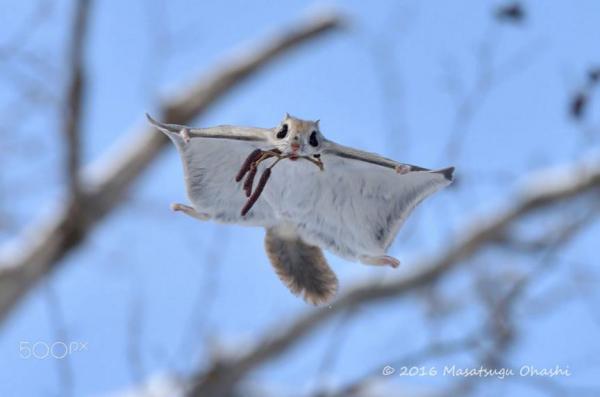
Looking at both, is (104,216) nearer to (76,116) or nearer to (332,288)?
(76,116)

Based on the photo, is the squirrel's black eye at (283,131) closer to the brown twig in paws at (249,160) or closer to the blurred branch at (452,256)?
the brown twig in paws at (249,160)

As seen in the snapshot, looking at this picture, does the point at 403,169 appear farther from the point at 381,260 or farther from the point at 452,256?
the point at 452,256

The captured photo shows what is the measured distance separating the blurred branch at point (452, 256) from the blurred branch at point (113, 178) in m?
1.15

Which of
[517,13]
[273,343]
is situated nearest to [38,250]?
[273,343]

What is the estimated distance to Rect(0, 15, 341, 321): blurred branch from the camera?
5324 millimetres

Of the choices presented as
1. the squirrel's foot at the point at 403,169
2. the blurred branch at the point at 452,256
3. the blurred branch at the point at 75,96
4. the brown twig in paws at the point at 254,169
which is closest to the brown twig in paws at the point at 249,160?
the brown twig in paws at the point at 254,169

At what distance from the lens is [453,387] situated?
4.41 m

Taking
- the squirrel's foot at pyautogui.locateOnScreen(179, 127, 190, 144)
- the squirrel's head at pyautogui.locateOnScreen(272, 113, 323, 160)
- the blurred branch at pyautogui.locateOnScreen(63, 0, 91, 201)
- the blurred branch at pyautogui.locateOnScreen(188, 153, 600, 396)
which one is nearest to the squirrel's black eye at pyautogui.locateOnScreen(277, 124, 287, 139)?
the squirrel's head at pyautogui.locateOnScreen(272, 113, 323, 160)

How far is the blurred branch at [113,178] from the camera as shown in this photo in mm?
5324

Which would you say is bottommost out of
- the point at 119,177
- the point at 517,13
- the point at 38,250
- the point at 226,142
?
the point at 226,142

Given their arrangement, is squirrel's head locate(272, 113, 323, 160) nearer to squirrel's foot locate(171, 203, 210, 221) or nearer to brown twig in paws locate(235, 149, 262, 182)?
brown twig in paws locate(235, 149, 262, 182)

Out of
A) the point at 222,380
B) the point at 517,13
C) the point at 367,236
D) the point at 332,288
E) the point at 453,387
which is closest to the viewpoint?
the point at 367,236

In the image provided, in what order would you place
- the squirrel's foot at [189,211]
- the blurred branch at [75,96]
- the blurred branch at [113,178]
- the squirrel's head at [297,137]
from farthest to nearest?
1. the blurred branch at [113,178]
2. the blurred branch at [75,96]
3. the squirrel's foot at [189,211]
4. the squirrel's head at [297,137]

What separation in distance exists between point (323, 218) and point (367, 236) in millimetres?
57
